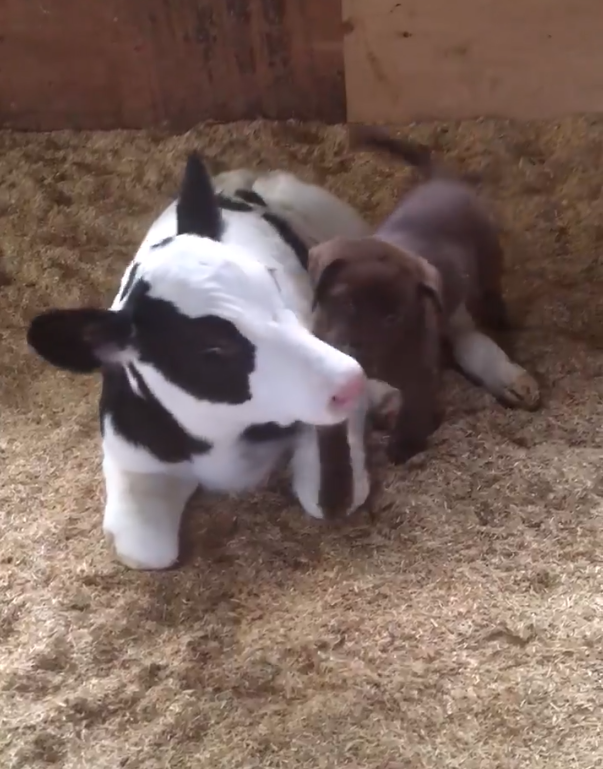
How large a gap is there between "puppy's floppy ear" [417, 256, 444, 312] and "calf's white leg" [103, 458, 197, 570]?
441mm

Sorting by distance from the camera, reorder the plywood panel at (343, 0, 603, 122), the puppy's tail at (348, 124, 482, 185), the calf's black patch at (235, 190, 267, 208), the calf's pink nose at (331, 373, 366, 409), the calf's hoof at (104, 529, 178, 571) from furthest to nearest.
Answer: the plywood panel at (343, 0, 603, 122) < the puppy's tail at (348, 124, 482, 185) < the calf's black patch at (235, 190, 267, 208) < the calf's hoof at (104, 529, 178, 571) < the calf's pink nose at (331, 373, 366, 409)

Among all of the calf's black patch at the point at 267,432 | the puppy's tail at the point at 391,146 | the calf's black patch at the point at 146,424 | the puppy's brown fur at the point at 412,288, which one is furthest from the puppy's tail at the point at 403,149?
the calf's black patch at the point at 146,424

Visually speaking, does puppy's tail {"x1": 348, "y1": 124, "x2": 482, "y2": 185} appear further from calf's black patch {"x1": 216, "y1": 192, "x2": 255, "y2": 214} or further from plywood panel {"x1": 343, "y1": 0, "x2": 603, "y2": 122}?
calf's black patch {"x1": 216, "y1": 192, "x2": 255, "y2": 214}

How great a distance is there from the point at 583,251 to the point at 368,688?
975mm

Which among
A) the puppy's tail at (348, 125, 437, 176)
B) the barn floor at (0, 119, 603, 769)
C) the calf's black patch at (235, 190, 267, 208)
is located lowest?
the barn floor at (0, 119, 603, 769)

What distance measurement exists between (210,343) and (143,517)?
345 mm

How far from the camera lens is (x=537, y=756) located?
1.06m

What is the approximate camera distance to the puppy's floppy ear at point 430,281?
4.28ft

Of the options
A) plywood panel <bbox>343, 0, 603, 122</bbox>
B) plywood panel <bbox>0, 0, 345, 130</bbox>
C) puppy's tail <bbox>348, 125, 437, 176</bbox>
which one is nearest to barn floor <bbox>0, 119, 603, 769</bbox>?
puppy's tail <bbox>348, 125, 437, 176</bbox>

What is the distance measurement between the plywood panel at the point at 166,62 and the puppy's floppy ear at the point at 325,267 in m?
0.82

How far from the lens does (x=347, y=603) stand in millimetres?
1256

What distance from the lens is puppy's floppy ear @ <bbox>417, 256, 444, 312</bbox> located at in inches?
51.3

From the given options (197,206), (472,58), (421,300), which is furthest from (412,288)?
(472,58)

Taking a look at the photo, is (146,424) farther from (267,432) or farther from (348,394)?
(348,394)
